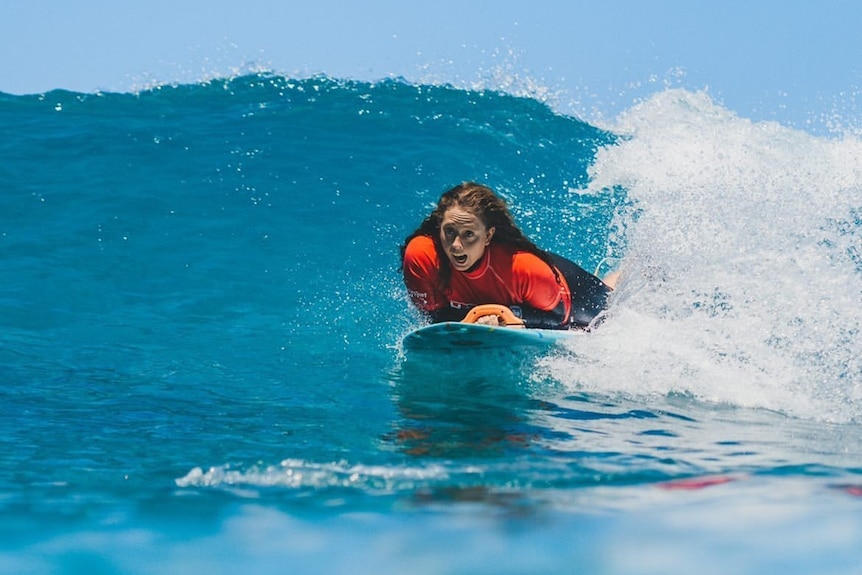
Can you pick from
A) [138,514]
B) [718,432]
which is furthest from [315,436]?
[718,432]

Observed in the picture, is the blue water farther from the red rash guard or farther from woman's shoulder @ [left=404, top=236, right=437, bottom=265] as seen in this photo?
woman's shoulder @ [left=404, top=236, right=437, bottom=265]

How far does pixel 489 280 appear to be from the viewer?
5.80 metres

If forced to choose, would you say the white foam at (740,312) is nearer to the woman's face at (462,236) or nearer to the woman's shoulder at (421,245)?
the woman's face at (462,236)

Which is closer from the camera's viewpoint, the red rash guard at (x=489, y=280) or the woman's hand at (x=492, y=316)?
the woman's hand at (x=492, y=316)

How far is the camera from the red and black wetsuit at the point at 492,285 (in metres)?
5.79

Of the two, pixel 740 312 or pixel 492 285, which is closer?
pixel 492 285

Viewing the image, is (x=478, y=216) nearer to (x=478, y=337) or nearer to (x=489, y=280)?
(x=489, y=280)

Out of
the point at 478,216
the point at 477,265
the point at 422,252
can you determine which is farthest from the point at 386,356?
the point at 478,216

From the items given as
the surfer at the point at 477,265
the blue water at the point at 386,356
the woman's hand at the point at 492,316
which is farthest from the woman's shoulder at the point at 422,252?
the blue water at the point at 386,356

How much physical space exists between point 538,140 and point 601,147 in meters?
1.03

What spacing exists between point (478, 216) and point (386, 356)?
1295 millimetres

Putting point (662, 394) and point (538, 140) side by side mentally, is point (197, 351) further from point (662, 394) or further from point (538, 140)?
point (538, 140)

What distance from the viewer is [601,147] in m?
14.5

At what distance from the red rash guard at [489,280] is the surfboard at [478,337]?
1.25 feet
